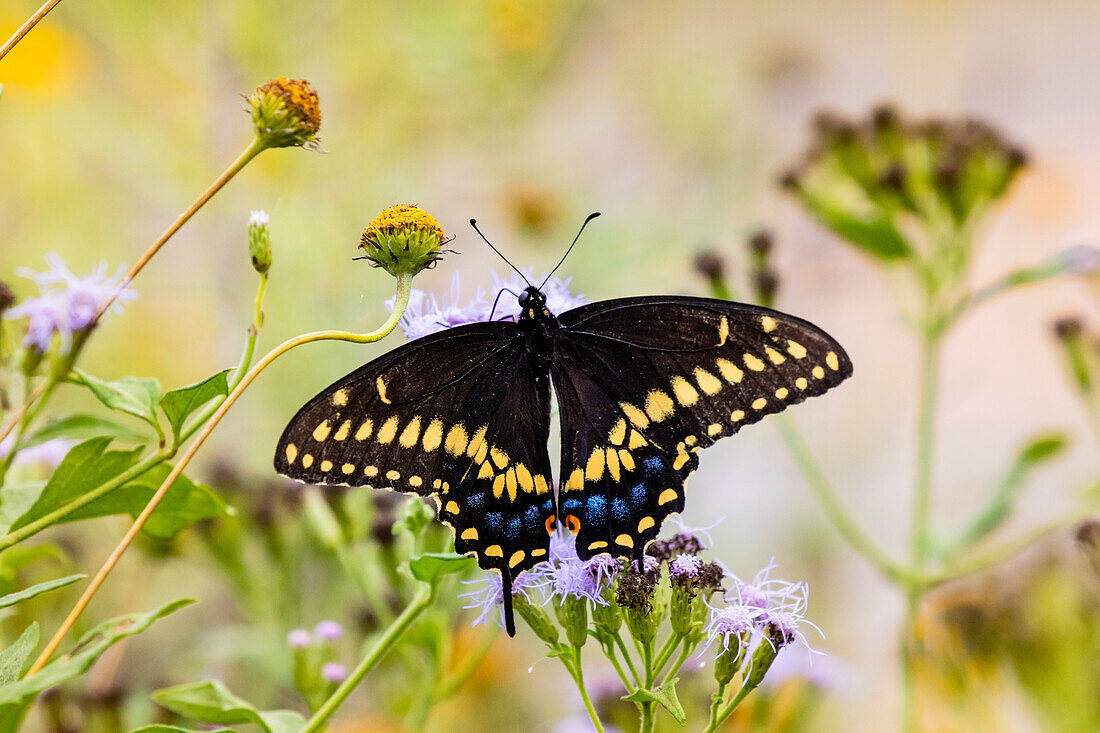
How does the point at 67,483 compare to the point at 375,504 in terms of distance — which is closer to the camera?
the point at 67,483

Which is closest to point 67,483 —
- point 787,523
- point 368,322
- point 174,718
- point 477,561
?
point 477,561

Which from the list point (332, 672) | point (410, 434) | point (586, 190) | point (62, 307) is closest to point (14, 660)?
point (62, 307)

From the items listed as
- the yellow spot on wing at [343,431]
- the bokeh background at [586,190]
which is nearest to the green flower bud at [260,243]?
the yellow spot on wing at [343,431]

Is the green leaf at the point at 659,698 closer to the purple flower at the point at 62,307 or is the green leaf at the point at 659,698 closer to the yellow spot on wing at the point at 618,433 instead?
the yellow spot on wing at the point at 618,433

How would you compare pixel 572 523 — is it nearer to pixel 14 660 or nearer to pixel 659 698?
pixel 659 698

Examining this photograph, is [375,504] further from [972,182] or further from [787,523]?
[787,523]

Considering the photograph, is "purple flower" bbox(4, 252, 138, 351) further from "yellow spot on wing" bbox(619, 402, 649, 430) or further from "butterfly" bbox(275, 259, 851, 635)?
"yellow spot on wing" bbox(619, 402, 649, 430)
